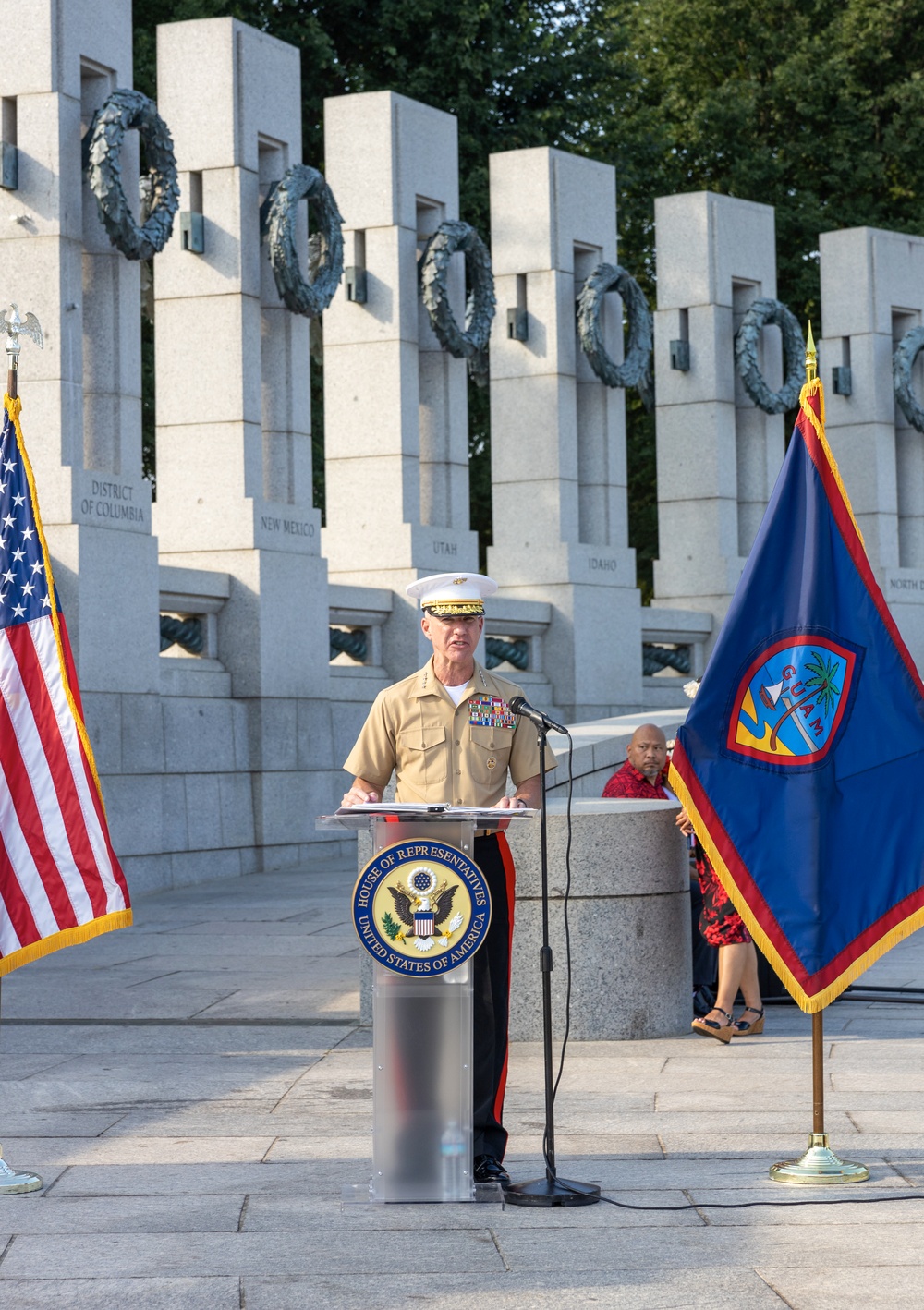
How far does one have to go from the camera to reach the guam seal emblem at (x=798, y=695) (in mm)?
6977


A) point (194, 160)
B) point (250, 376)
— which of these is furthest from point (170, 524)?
point (194, 160)

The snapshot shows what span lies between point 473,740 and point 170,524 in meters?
12.5

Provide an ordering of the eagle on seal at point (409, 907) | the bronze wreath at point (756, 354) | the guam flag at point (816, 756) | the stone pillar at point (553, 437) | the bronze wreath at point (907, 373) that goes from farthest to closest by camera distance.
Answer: the bronze wreath at point (907, 373)
the bronze wreath at point (756, 354)
the stone pillar at point (553, 437)
the guam flag at point (816, 756)
the eagle on seal at point (409, 907)

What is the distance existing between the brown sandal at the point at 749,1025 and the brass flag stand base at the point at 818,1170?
10.1ft

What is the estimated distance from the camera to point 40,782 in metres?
7.22

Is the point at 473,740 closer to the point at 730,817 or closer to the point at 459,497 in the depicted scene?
the point at 730,817

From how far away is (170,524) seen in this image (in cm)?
1886

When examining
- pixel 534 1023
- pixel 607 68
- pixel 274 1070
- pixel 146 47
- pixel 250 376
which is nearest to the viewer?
pixel 274 1070

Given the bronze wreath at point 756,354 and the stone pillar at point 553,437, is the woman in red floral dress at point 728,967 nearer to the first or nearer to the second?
the stone pillar at point 553,437

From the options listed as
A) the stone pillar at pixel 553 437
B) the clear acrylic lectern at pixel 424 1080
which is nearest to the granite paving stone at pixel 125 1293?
the clear acrylic lectern at pixel 424 1080

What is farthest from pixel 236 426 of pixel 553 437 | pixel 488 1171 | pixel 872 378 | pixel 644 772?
pixel 488 1171

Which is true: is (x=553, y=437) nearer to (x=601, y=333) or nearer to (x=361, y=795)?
(x=601, y=333)

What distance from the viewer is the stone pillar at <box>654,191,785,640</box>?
25891mm

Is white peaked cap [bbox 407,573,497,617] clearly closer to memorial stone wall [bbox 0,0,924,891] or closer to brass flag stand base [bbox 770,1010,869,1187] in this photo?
brass flag stand base [bbox 770,1010,869,1187]
